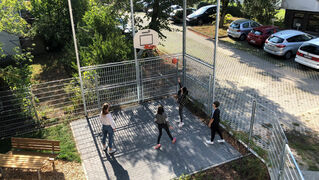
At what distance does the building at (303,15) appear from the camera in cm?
1927

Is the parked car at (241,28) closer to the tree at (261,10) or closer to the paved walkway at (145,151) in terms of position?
the tree at (261,10)

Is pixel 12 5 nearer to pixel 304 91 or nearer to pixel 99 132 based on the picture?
pixel 99 132

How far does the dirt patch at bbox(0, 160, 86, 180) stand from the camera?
6.78 m

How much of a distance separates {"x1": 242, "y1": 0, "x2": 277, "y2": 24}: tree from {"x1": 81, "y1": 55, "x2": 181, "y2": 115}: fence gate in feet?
44.9

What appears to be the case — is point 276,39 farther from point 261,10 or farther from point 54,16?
point 54,16

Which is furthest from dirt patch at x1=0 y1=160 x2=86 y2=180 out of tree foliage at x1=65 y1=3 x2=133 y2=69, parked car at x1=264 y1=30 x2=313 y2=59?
parked car at x1=264 y1=30 x2=313 y2=59

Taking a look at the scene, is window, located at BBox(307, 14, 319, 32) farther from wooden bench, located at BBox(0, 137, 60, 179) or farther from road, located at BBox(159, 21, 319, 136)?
wooden bench, located at BBox(0, 137, 60, 179)

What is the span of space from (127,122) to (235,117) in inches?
152

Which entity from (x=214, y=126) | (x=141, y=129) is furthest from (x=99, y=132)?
(x=214, y=126)

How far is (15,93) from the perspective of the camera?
27.6 ft

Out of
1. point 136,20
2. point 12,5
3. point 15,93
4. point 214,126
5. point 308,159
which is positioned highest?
point 12,5

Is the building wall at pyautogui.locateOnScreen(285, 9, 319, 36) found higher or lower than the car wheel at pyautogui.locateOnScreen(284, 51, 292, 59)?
higher

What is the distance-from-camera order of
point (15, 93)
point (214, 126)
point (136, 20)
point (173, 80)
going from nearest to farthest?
point (214, 126)
point (15, 93)
point (173, 80)
point (136, 20)

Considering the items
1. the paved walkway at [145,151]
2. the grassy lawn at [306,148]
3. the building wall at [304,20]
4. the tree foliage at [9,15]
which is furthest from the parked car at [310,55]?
the tree foliage at [9,15]
